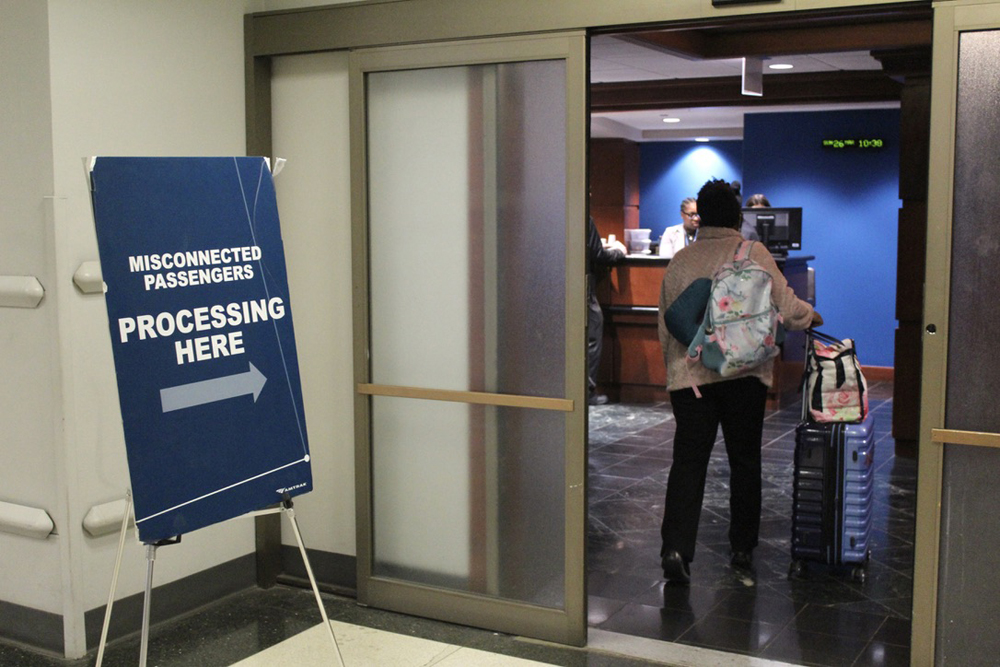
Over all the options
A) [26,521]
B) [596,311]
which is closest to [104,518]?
[26,521]

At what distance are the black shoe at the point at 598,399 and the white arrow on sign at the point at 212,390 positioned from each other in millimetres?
6015

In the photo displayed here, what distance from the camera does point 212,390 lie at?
10.3 ft

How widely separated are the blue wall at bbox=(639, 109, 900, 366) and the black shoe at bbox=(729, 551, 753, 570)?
7189 millimetres

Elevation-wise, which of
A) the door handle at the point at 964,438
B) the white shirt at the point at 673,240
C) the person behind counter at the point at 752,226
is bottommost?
the door handle at the point at 964,438

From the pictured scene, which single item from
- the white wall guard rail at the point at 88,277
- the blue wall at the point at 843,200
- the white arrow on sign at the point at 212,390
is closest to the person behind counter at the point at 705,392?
the white arrow on sign at the point at 212,390

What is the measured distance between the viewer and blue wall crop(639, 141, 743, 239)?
54.6 feet

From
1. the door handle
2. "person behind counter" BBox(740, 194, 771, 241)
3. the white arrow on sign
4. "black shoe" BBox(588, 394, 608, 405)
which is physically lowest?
"black shoe" BBox(588, 394, 608, 405)

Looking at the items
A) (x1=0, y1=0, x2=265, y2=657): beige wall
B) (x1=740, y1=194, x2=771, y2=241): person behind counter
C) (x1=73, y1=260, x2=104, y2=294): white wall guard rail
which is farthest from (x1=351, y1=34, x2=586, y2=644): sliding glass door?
Result: (x1=740, y1=194, x2=771, y2=241): person behind counter

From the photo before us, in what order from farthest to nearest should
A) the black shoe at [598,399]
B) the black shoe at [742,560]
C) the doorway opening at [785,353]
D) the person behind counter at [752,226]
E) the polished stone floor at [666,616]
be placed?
the person behind counter at [752,226]
the black shoe at [598,399]
the black shoe at [742,560]
the doorway opening at [785,353]
the polished stone floor at [666,616]

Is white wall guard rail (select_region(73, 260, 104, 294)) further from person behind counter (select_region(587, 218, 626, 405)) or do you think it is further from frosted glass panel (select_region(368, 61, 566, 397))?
person behind counter (select_region(587, 218, 626, 405))

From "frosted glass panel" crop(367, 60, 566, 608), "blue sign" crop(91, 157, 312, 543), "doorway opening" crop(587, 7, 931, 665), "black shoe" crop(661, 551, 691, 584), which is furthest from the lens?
"black shoe" crop(661, 551, 691, 584)

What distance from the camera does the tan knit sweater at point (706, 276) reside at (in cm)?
436

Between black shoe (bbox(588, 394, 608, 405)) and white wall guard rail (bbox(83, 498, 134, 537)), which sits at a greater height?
white wall guard rail (bbox(83, 498, 134, 537))

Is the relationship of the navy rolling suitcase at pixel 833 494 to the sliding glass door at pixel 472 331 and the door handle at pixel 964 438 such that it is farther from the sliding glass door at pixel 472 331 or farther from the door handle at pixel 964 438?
the sliding glass door at pixel 472 331
